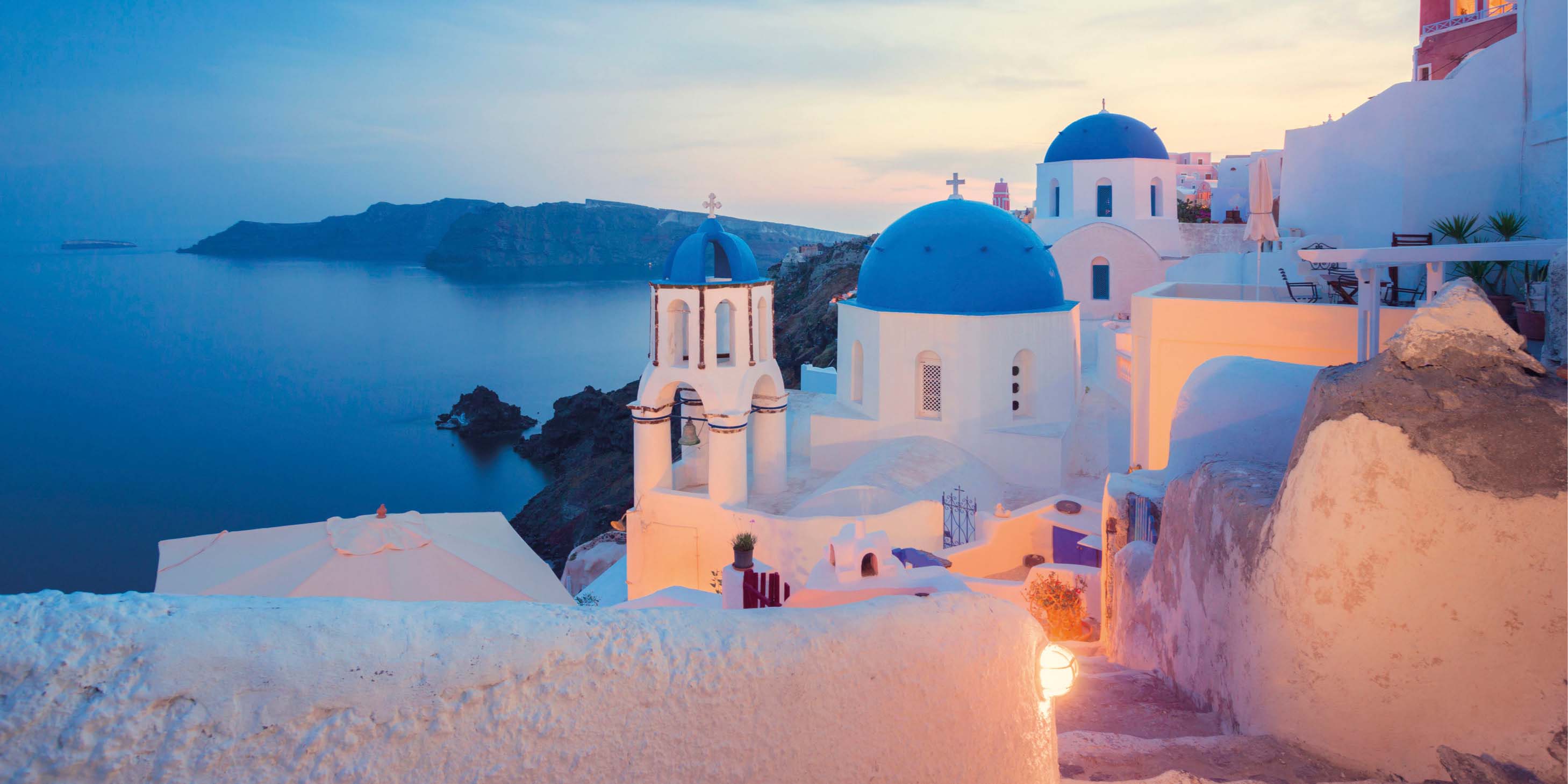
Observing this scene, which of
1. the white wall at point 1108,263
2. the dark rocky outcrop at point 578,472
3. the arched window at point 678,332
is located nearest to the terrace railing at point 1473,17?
the white wall at point 1108,263

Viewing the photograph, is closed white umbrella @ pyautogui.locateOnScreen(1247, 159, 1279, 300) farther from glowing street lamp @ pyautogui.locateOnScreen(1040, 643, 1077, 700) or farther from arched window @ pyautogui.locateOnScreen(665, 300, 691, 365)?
glowing street lamp @ pyautogui.locateOnScreen(1040, 643, 1077, 700)

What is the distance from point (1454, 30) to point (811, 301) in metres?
25.3

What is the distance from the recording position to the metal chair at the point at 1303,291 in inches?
415

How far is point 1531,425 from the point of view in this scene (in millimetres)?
3320

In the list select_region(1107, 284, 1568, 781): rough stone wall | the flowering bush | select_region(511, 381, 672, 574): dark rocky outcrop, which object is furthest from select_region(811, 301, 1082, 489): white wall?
select_region(511, 381, 672, 574): dark rocky outcrop

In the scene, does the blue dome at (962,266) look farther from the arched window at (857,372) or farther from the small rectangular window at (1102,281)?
the small rectangular window at (1102,281)

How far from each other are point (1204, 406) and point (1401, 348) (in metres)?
2.63

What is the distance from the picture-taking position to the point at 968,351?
14.5m

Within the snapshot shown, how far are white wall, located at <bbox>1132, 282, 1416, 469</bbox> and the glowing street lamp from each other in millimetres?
6002

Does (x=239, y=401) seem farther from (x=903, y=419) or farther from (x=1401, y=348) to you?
(x=1401, y=348)

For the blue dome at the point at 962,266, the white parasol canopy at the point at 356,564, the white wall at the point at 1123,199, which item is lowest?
the white parasol canopy at the point at 356,564

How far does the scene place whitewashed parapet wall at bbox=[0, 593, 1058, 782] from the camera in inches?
80.7

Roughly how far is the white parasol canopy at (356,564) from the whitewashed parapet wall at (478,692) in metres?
7.29

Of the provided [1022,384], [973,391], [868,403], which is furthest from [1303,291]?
[868,403]
